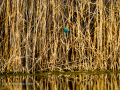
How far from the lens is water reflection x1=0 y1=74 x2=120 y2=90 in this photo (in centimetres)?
451

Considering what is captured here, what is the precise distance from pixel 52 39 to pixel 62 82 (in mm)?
1212

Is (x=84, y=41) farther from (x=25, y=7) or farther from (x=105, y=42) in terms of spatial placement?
(x=25, y=7)

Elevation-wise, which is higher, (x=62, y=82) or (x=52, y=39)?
(x=52, y=39)

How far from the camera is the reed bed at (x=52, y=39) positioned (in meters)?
5.80

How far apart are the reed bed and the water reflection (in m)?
0.29

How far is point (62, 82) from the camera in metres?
4.99

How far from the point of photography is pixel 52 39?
5973mm

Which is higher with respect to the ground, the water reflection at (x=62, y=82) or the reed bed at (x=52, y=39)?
the reed bed at (x=52, y=39)

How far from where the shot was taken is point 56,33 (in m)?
5.91

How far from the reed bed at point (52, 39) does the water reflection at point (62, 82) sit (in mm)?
292

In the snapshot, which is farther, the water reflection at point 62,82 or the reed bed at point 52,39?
the reed bed at point 52,39

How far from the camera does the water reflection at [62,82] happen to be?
451 centimetres

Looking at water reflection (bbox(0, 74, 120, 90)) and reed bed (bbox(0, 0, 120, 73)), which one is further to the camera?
reed bed (bbox(0, 0, 120, 73))

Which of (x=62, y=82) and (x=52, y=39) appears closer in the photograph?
(x=62, y=82)
